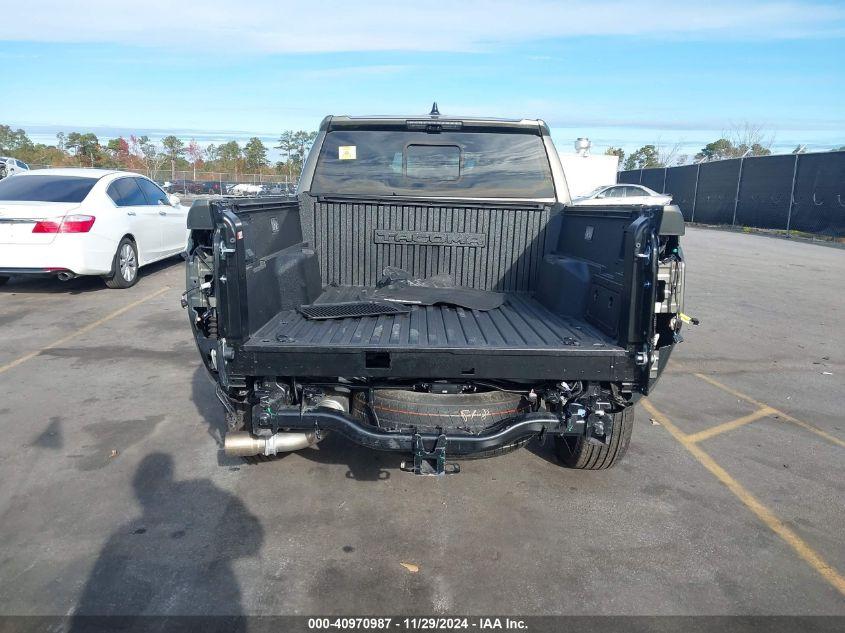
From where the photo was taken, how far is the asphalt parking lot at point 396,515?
2812mm

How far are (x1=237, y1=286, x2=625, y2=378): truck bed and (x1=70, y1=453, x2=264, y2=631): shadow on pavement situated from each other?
3.15ft

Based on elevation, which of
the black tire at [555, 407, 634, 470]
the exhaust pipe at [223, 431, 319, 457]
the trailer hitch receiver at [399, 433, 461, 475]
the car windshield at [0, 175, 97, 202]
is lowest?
the black tire at [555, 407, 634, 470]

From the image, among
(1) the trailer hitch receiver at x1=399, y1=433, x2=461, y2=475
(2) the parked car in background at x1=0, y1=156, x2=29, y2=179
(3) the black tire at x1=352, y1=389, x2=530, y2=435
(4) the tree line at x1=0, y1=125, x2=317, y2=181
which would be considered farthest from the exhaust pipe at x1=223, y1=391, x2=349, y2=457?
(4) the tree line at x1=0, y1=125, x2=317, y2=181

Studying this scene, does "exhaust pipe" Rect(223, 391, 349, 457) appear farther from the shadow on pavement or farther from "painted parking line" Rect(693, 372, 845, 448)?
"painted parking line" Rect(693, 372, 845, 448)

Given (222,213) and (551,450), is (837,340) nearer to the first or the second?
(551,450)

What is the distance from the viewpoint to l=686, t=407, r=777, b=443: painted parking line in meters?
Answer: 4.70

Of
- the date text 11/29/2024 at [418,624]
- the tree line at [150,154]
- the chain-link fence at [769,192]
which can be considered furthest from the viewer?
the tree line at [150,154]

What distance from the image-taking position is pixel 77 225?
8367mm

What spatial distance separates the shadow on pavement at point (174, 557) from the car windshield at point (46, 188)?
6422mm

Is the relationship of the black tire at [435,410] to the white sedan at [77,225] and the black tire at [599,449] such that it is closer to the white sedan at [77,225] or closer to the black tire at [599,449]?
the black tire at [599,449]

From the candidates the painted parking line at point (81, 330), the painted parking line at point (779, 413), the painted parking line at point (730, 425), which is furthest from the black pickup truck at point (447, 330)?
the painted parking line at point (81, 330)

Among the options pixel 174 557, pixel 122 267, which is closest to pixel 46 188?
pixel 122 267

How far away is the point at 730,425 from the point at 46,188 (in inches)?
358

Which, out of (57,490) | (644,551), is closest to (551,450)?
(644,551)
